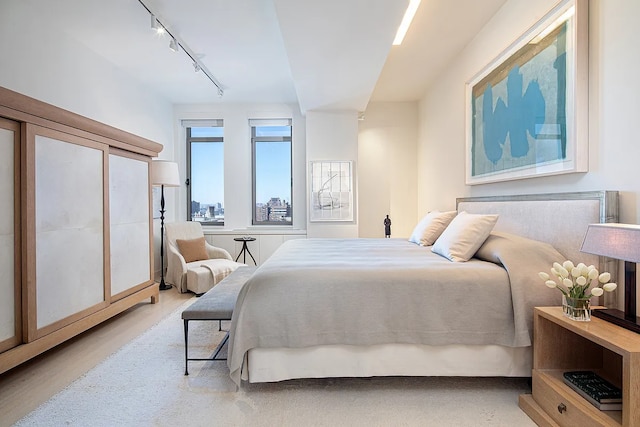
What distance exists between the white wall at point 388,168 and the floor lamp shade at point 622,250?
3.74 m

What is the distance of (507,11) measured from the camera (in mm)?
2643

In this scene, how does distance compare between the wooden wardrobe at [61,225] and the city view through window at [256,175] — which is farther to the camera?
the city view through window at [256,175]

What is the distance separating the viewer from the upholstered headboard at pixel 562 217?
173 centimetres

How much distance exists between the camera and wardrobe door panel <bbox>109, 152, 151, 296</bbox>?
3049mm

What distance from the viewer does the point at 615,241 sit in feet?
4.42

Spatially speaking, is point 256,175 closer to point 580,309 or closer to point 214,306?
point 214,306

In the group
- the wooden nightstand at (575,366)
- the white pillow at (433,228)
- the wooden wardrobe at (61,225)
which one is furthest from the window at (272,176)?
the wooden nightstand at (575,366)

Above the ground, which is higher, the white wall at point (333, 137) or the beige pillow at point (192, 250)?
the white wall at point (333, 137)

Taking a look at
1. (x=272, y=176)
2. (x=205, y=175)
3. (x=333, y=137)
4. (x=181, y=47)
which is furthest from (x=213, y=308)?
(x=205, y=175)

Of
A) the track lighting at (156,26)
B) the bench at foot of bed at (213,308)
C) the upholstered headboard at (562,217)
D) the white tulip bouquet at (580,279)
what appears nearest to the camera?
the white tulip bouquet at (580,279)

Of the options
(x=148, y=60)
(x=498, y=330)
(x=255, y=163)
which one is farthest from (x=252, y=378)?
(x=255, y=163)

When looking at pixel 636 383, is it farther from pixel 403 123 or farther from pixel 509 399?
pixel 403 123

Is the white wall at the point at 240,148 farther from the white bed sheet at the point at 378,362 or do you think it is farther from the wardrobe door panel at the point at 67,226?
the white bed sheet at the point at 378,362

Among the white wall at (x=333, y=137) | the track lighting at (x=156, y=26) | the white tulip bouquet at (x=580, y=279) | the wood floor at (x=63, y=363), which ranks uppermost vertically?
the track lighting at (x=156, y=26)
